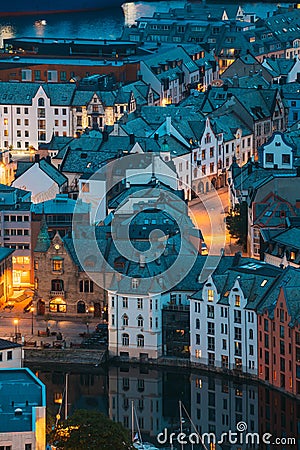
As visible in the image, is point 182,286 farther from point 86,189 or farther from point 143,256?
point 86,189

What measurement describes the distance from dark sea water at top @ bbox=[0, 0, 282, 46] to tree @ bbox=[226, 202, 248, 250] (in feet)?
212

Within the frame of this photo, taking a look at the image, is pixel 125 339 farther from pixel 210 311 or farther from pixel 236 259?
pixel 236 259

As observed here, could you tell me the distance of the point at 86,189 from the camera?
74750 mm

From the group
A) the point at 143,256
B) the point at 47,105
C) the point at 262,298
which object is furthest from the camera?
the point at 47,105

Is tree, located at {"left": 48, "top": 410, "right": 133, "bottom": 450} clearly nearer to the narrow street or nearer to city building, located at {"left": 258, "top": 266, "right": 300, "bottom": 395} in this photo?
city building, located at {"left": 258, "top": 266, "right": 300, "bottom": 395}

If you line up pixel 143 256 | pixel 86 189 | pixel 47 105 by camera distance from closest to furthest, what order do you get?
pixel 143 256 < pixel 86 189 < pixel 47 105

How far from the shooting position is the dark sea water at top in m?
139

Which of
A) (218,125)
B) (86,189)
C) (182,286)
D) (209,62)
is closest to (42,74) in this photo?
(209,62)

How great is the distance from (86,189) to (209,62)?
3027cm

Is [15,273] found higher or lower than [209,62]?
lower

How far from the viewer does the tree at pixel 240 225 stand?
69.1 metres

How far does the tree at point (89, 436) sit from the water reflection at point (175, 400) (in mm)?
5653

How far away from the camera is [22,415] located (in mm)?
44156

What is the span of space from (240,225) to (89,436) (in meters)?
22.8
